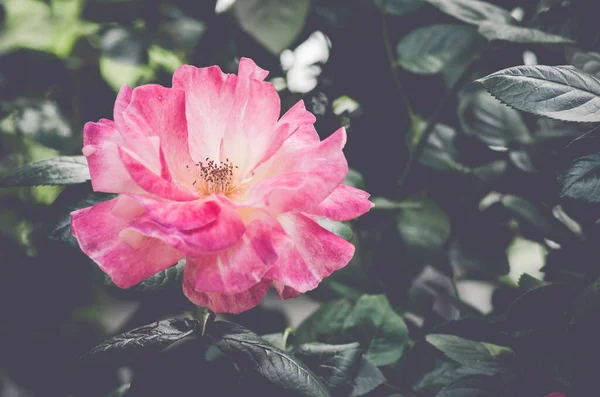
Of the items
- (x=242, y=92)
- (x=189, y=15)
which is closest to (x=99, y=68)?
(x=189, y=15)

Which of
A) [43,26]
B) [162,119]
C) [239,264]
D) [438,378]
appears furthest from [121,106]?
[43,26]

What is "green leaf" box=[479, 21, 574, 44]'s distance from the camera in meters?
0.53

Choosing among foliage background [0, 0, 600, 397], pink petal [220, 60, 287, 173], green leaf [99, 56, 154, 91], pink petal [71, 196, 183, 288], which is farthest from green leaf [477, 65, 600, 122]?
green leaf [99, 56, 154, 91]

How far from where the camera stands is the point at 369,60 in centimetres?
83

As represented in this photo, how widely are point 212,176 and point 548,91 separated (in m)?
0.27

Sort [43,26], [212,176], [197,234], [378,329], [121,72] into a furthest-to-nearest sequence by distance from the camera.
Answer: [43,26], [121,72], [378,329], [212,176], [197,234]

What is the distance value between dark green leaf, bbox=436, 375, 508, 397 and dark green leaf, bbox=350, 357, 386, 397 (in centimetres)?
6

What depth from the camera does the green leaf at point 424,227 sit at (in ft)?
2.26

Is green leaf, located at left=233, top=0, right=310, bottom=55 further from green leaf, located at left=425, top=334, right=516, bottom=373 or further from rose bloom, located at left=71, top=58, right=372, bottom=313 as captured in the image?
green leaf, located at left=425, top=334, right=516, bottom=373

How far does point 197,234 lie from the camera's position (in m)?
0.35

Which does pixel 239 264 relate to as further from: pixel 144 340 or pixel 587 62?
pixel 587 62

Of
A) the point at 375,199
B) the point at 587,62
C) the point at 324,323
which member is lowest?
the point at 324,323

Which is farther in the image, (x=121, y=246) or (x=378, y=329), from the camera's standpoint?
(x=378, y=329)

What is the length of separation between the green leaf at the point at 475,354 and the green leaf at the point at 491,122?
32 cm
